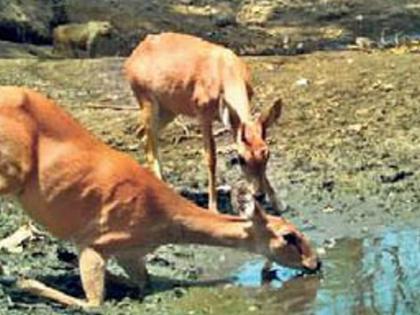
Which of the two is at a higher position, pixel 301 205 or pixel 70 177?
pixel 70 177

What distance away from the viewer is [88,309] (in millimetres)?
9016

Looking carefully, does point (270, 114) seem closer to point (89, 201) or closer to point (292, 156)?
point (89, 201)

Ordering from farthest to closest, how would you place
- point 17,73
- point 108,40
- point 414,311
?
point 108,40
point 17,73
point 414,311

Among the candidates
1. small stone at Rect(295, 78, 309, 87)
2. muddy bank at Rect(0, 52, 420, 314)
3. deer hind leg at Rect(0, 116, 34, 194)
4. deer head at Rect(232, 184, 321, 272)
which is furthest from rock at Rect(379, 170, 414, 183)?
deer hind leg at Rect(0, 116, 34, 194)

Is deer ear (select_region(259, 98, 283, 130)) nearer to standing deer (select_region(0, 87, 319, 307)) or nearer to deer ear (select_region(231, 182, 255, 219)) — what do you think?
deer ear (select_region(231, 182, 255, 219))

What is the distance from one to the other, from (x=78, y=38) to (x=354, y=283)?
8610 mm

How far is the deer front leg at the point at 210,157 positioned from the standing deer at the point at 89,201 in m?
2.22

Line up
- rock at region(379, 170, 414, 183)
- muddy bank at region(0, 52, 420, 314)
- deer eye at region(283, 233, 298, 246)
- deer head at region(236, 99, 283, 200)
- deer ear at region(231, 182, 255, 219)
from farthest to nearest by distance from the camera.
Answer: rock at region(379, 170, 414, 183) → deer head at region(236, 99, 283, 200) → muddy bank at region(0, 52, 420, 314) → deer eye at region(283, 233, 298, 246) → deer ear at region(231, 182, 255, 219)

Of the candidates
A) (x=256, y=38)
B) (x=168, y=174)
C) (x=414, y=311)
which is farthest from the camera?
(x=256, y=38)

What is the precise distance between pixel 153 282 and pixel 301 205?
7.96ft

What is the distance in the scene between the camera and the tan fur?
17.3 m

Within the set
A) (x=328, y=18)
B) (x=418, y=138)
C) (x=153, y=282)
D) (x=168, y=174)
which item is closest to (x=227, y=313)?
(x=153, y=282)

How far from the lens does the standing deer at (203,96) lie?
10586 mm

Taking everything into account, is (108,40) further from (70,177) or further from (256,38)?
(70,177)
